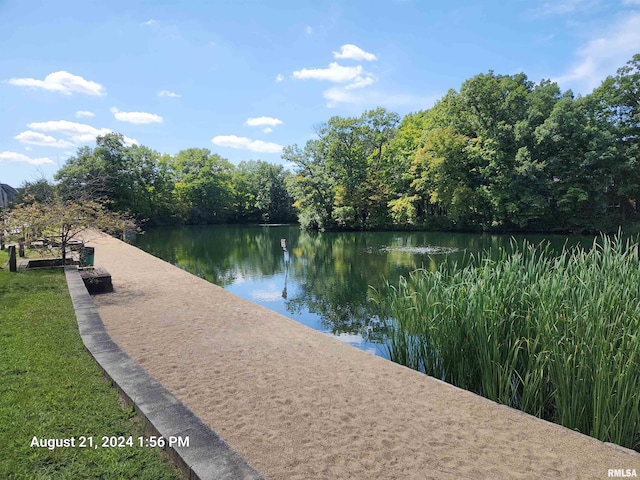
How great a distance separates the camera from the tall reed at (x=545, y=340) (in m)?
3.56

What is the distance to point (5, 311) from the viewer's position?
5.75 meters

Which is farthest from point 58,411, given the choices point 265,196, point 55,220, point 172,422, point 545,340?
point 265,196

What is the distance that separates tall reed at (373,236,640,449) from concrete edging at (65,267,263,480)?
3120mm

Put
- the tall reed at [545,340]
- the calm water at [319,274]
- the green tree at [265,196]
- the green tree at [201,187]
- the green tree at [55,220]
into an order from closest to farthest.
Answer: the tall reed at [545,340] → the calm water at [319,274] → the green tree at [55,220] → the green tree at [201,187] → the green tree at [265,196]

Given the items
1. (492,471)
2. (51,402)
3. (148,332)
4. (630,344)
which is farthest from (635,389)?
(148,332)

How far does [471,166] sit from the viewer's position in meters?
33.1

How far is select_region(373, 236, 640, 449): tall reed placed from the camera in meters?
3.56

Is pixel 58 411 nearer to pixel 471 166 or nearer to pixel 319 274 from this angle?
pixel 319 274

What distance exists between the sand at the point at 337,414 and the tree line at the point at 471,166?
17.3 meters

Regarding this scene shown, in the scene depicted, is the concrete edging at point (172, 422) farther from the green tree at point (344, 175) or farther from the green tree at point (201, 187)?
the green tree at point (201, 187)

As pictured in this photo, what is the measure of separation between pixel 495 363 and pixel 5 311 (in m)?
6.53

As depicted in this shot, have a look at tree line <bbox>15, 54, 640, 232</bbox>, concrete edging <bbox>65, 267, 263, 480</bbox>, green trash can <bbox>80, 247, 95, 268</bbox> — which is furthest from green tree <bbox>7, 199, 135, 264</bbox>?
tree line <bbox>15, 54, 640, 232</bbox>

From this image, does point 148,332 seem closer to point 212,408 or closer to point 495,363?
point 212,408

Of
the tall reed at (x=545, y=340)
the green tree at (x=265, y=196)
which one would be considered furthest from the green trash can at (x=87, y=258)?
the green tree at (x=265, y=196)
